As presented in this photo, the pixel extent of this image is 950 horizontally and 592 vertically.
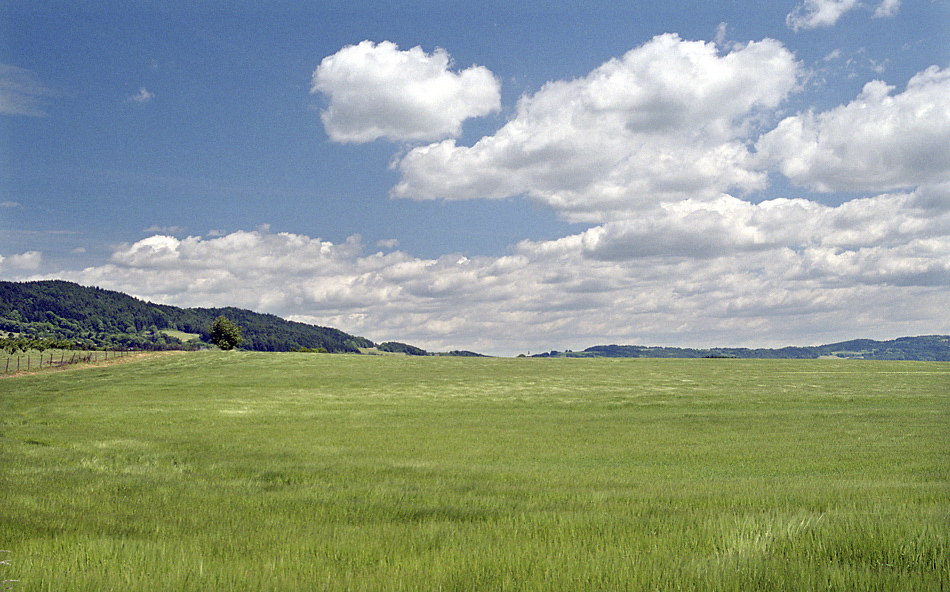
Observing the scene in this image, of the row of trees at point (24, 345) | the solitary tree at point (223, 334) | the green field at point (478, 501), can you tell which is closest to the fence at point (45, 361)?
the row of trees at point (24, 345)

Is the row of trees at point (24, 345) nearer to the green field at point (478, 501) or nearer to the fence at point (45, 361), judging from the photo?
the fence at point (45, 361)

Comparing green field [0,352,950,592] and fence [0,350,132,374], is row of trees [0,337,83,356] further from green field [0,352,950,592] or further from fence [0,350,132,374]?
green field [0,352,950,592]

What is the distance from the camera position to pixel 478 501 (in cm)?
1238

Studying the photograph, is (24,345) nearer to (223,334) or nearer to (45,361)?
(45,361)

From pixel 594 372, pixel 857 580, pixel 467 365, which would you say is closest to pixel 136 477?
pixel 857 580

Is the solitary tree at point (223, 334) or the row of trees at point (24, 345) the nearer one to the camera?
the row of trees at point (24, 345)

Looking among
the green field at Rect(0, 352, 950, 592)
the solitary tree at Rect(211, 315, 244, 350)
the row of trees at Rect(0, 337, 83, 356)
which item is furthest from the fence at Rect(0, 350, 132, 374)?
the green field at Rect(0, 352, 950, 592)

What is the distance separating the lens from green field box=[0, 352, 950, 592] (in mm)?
6648

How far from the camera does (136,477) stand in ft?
50.9

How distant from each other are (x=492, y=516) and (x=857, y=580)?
584 centimetres

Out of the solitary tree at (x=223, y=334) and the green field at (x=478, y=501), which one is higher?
the solitary tree at (x=223, y=334)

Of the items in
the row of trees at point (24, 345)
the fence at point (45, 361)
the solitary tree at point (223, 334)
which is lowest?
the fence at point (45, 361)

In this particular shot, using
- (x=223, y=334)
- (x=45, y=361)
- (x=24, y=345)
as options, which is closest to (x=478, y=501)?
(x=45, y=361)

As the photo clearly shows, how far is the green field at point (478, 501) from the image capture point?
6.65 metres
